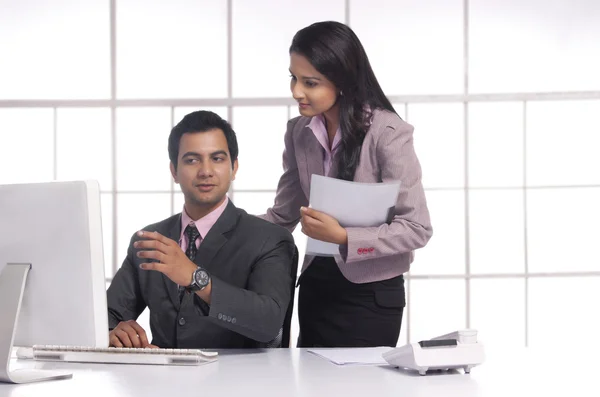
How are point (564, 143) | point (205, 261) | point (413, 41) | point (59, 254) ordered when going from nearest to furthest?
point (59, 254)
point (205, 261)
point (413, 41)
point (564, 143)

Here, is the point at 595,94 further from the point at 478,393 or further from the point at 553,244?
the point at 478,393

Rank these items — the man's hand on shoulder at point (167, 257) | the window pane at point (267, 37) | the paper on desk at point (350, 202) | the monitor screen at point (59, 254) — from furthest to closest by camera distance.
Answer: the window pane at point (267, 37) → the paper on desk at point (350, 202) → the man's hand on shoulder at point (167, 257) → the monitor screen at point (59, 254)

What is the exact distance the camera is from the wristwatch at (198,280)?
1969 mm

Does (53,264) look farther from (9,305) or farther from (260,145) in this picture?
(260,145)

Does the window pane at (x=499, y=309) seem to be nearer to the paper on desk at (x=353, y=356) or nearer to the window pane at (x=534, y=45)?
the window pane at (x=534, y=45)

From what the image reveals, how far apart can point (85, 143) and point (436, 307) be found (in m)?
2.09

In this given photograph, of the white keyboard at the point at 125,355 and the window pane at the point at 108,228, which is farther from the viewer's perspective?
the window pane at the point at 108,228

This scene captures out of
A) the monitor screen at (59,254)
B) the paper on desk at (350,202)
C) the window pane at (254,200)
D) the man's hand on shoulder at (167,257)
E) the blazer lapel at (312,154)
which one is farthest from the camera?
the window pane at (254,200)

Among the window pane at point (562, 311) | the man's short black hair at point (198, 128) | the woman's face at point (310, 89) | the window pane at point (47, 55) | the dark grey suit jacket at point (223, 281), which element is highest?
the window pane at point (47, 55)

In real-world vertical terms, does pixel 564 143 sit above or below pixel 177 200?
above

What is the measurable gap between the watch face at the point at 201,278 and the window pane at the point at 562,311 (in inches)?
117

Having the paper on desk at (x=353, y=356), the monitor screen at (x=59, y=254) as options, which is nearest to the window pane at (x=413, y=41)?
the paper on desk at (x=353, y=356)

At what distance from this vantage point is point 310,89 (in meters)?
2.33

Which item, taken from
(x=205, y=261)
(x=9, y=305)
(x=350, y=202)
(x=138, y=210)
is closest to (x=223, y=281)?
(x=205, y=261)
